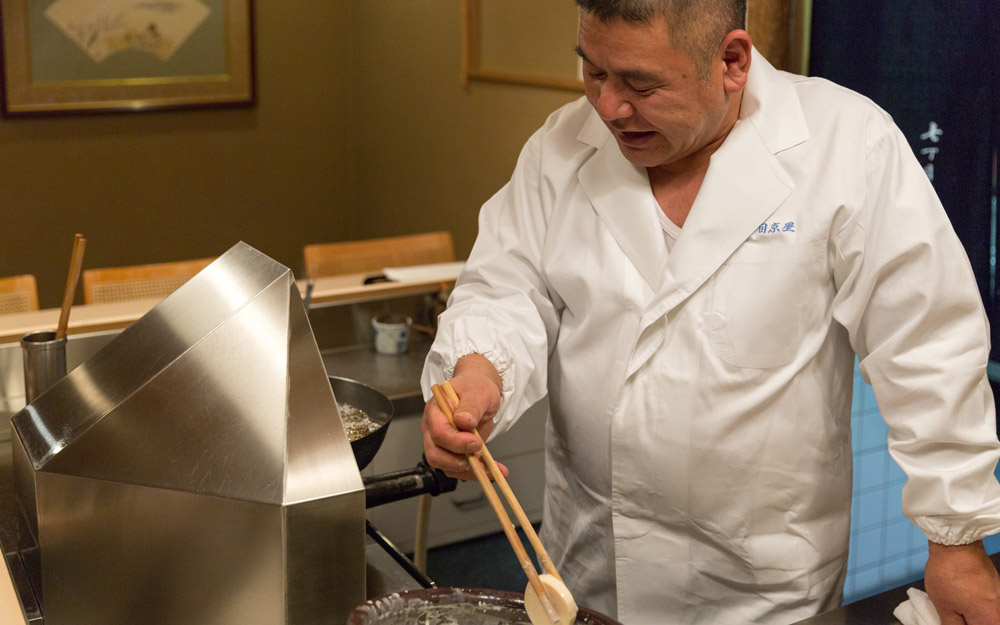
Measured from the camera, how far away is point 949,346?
122 cm

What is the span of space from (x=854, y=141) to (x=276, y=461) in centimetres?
81

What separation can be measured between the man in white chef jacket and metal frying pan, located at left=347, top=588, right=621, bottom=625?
17cm

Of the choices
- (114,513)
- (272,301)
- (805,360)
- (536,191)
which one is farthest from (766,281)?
(114,513)

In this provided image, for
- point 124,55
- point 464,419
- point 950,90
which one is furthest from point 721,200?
point 124,55

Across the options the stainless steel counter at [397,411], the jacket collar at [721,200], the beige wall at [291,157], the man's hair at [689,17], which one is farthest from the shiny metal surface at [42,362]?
the beige wall at [291,157]

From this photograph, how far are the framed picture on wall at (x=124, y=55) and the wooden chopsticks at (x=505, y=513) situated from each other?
3912 mm

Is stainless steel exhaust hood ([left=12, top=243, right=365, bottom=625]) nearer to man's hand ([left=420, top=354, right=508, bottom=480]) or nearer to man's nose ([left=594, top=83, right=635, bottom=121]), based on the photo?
man's hand ([left=420, top=354, right=508, bottom=480])

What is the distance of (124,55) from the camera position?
4.61 meters

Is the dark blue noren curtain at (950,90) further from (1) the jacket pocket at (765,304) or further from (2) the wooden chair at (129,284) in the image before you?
(2) the wooden chair at (129,284)

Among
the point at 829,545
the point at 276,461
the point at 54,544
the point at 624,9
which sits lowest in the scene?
the point at 829,545

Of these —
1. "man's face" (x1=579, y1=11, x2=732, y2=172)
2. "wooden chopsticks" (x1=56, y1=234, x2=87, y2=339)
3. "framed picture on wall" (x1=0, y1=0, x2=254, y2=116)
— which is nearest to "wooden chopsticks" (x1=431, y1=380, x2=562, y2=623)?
"man's face" (x1=579, y1=11, x2=732, y2=172)

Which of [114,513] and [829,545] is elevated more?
[114,513]

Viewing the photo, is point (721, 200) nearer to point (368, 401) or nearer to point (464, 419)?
point (464, 419)

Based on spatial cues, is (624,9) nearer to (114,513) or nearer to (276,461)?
(276,461)
